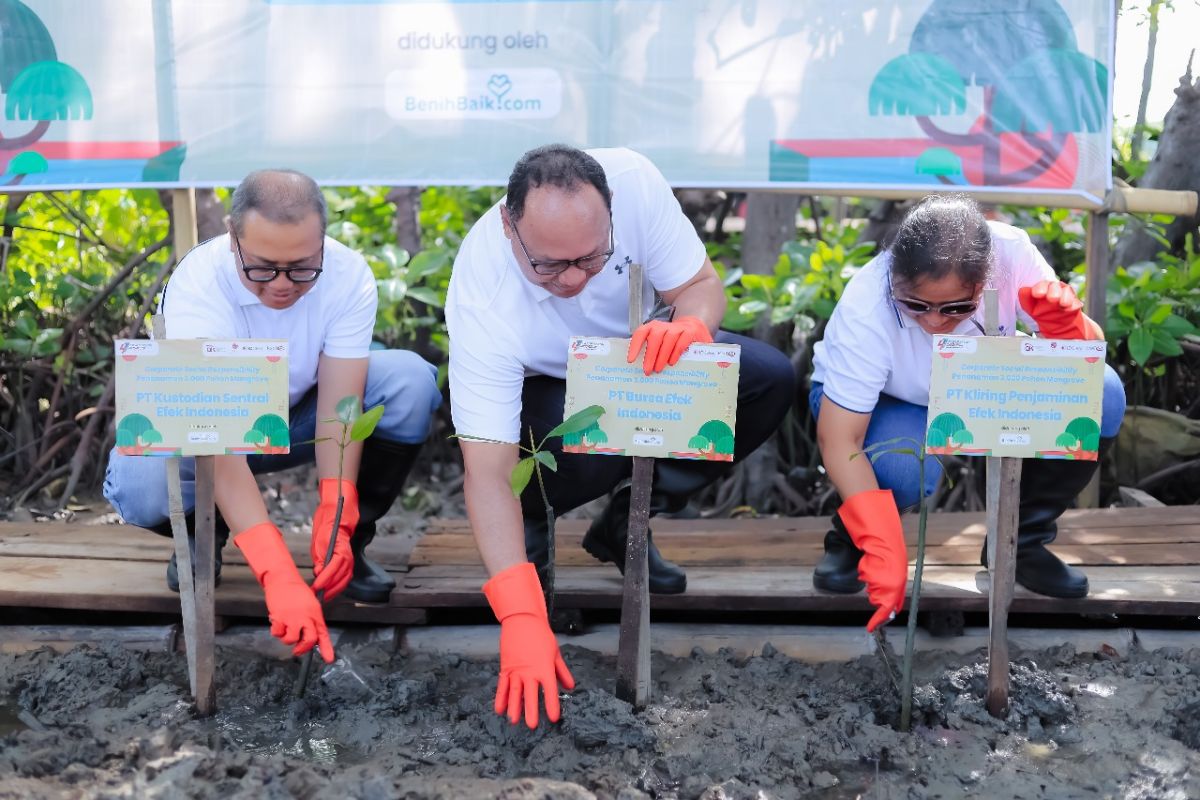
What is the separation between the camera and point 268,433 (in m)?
2.20

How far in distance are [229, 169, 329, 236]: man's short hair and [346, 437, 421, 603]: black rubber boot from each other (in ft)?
1.88

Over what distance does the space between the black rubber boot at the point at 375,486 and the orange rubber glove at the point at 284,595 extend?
12.8 inches

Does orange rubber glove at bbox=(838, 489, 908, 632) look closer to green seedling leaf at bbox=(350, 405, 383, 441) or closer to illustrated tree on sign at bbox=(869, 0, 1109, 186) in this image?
green seedling leaf at bbox=(350, 405, 383, 441)

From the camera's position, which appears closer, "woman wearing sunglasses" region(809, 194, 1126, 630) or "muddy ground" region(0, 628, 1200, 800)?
"muddy ground" region(0, 628, 1200, 800)

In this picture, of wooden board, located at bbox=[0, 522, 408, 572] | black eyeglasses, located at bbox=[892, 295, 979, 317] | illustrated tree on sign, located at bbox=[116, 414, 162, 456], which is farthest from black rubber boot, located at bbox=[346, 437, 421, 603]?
black eyeglasses, located at bbox=[892, 295, 979, 317]

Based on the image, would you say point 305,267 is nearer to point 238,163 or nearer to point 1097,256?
point 238,163

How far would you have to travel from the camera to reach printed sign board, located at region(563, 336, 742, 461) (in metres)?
2.15

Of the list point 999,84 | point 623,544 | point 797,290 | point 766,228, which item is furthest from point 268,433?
point 766,228

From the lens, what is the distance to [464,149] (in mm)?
3160

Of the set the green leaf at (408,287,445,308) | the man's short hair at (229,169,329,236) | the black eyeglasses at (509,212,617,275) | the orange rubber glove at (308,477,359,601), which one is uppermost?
the man's short hair at (229,169,329,236)

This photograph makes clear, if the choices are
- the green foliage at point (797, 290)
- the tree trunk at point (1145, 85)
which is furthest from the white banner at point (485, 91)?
the tree trunk at point (1145, 85)

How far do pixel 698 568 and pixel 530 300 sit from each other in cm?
82

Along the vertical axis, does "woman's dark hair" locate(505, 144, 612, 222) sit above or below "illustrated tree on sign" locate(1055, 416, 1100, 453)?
above

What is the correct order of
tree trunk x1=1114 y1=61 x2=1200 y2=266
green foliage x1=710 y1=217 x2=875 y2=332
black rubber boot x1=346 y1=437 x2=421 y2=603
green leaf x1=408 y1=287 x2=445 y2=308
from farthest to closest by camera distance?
tree trunk x1=1114 y1=61 x2=1200 y2=266 → green leaf x1=408 y1=287 x2=445 y2=308 → green foliage x1=710 y1=217 x2=875 y2=332 → black rubber boot x1=346 y1=437 x2=421 y2=603
